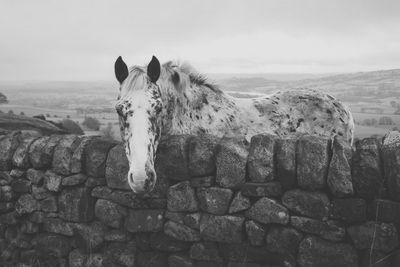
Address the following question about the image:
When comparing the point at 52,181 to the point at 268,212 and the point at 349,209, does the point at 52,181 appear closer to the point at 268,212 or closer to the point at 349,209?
the point at 268,212

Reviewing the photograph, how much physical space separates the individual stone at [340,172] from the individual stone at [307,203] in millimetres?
131

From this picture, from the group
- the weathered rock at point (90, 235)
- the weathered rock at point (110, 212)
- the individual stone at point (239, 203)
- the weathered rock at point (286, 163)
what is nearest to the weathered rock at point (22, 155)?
the weathered rock at point (90, 235)

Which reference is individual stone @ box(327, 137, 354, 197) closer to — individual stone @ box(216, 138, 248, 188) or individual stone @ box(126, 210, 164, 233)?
individual stone @ box(216, 138, 248, 188)

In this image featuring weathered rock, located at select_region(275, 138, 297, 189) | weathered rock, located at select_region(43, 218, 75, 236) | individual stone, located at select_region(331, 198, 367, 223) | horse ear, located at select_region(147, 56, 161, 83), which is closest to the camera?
individual stone, located at select_region(331, 198, 367, 223)

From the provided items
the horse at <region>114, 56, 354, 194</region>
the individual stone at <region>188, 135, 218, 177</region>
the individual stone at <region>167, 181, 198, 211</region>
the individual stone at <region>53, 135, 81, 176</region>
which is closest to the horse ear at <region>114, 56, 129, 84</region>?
the horse at <region>114, 56, 354, 194</region>

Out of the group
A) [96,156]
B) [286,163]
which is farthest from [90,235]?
[286,163]

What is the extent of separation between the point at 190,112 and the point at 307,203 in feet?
6.88

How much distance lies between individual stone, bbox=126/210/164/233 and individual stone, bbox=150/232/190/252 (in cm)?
9

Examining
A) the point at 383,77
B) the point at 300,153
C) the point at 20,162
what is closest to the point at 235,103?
the point at 300,153

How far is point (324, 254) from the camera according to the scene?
10.7 ft

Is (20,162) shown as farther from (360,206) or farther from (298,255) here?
(360,206)

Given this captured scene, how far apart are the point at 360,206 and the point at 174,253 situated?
1959mm

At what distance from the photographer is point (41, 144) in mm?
4691

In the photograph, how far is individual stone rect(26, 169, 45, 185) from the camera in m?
4.59
